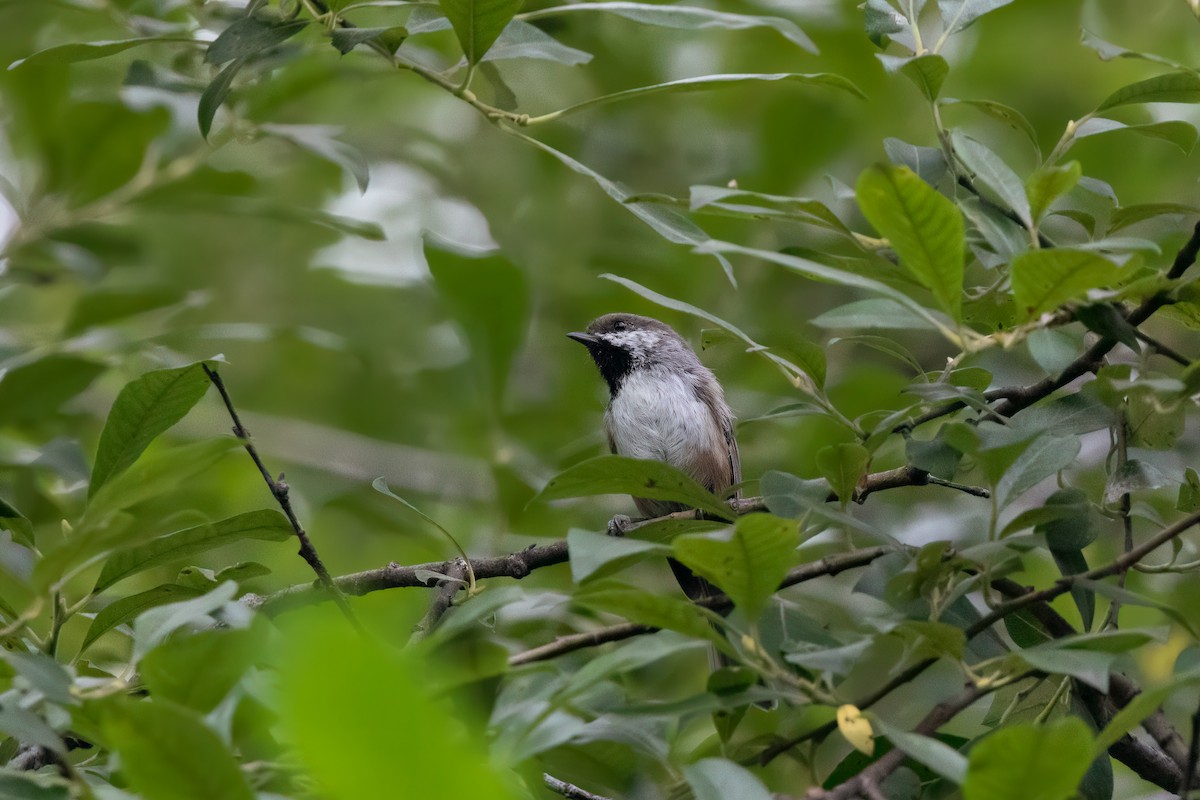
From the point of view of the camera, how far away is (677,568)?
488cm

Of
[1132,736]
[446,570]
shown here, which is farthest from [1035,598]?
[446,570]

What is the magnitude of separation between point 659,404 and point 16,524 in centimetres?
384

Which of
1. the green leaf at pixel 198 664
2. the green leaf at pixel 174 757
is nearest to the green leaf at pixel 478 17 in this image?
the green leaf at pixel 198 664

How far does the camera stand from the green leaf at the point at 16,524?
2316 mm

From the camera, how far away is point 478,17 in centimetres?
271

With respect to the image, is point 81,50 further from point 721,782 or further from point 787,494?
point 721,782

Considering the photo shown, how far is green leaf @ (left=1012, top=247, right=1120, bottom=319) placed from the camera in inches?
71.6

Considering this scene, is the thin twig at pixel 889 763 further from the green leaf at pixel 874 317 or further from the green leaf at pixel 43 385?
the green leaf at pixel 43 385

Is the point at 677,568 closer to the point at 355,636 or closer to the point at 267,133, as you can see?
the point at 267,133

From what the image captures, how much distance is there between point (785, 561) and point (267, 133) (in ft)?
10.4

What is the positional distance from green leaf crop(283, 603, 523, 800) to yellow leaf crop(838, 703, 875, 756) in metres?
1.26

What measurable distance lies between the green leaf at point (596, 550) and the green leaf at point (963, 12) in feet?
5.09

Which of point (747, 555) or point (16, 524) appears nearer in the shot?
point (747, 555)

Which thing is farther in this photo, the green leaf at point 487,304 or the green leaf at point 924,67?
the green leaf at point 487,304
